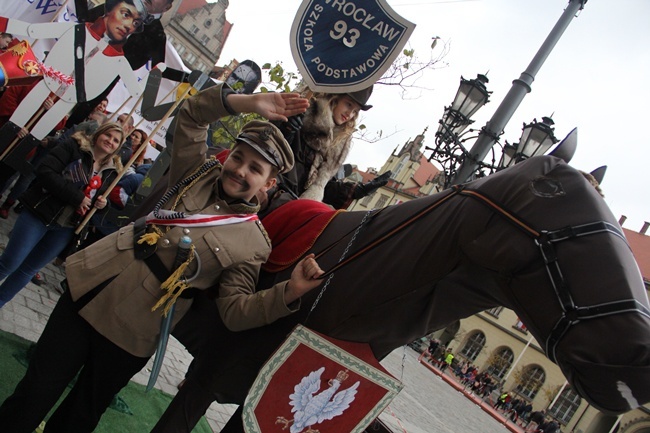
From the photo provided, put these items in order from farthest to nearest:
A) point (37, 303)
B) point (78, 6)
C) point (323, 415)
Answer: point (78, 6)
point (37, 303)
point (323, 415)

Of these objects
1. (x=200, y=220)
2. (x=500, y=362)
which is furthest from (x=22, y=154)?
(x=500, y=362)

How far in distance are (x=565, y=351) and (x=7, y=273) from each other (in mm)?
3878

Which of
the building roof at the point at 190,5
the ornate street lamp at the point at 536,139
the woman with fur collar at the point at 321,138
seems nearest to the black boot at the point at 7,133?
the woman with fur collar at the point at 321,138

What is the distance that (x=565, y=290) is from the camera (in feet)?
4.62

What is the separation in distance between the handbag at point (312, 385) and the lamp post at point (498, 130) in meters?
5.93

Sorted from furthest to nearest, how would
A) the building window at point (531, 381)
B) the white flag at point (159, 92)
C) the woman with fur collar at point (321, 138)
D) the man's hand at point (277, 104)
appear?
the building window at point (531, 381) → the white flag at point (159, 92) → the woman with fur collar at point (321, 138) → the man's hand at point (277, 104)

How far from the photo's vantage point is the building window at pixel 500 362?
40125mm

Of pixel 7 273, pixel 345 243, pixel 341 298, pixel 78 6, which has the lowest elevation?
pixel 7 273

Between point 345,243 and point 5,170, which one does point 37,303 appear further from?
point 345,243

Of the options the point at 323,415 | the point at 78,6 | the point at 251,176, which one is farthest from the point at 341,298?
the point at 78,6

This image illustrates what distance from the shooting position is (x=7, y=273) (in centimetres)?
358

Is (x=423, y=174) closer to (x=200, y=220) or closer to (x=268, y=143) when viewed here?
(x=268, y=143)

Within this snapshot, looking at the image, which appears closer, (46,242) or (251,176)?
(251,176)

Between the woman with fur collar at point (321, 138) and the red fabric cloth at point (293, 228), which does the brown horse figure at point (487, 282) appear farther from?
the woman with fur collar at point (321, 138)
